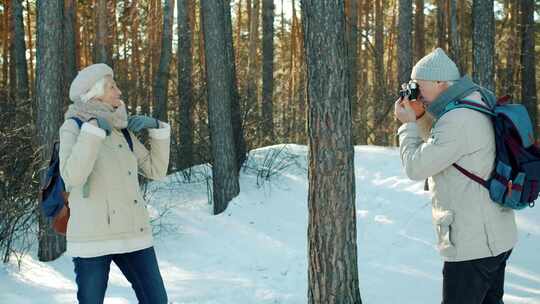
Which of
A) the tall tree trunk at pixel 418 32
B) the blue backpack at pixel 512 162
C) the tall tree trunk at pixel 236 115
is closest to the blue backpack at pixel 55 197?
the blue backpack at pixel 512 162

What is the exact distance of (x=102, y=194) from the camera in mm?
3594

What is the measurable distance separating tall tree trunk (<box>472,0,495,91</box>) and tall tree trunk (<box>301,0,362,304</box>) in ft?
11.2

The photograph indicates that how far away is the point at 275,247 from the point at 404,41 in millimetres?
3361

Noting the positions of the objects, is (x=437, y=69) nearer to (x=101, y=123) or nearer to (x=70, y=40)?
(x=101, y=123)

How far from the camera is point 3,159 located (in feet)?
23.9

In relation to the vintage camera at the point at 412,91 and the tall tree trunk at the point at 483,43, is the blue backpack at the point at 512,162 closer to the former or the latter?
the vintage camera at the point at 412,91

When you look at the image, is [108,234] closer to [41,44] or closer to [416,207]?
[41,44]

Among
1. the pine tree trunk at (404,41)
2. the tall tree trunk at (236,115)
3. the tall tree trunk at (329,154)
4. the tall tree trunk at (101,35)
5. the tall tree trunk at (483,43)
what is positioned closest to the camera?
the tall tree trunk at (329,154)

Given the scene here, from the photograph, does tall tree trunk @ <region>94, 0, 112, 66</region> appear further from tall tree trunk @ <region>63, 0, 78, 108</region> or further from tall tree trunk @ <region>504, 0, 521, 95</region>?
tall tree trunk @ <region>504, 0, 521, 95</region>

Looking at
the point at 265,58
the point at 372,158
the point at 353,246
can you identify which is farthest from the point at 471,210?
the point at 265,58

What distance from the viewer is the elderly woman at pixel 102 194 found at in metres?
3.52

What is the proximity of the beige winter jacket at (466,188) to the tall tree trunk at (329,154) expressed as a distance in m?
1.47

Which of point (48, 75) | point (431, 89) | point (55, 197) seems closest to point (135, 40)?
point (48, 75)

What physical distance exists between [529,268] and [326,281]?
287 cm
